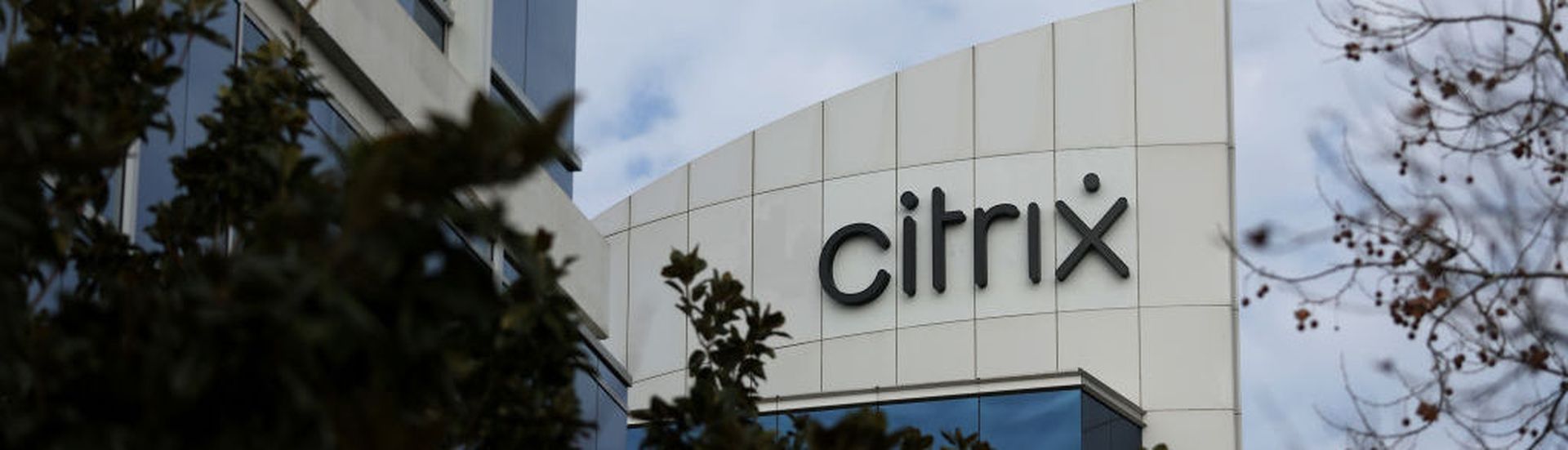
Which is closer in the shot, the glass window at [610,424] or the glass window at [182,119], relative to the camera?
the glass window at [182,119]

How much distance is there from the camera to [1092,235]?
4072cm

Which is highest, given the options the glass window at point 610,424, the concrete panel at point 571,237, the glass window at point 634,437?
the glass window at point 634,437

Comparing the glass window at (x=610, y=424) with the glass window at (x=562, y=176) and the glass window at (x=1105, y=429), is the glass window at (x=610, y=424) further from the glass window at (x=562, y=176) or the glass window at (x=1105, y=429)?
the glass window at (x=1105, y=429)

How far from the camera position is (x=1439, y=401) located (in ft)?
36.8

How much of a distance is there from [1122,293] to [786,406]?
568 cm

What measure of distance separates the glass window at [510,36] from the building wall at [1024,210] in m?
14.3

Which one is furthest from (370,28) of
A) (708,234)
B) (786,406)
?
(708,234)

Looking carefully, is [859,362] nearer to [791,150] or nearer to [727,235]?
[727,235]

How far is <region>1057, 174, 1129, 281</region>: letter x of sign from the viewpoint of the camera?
40469mm

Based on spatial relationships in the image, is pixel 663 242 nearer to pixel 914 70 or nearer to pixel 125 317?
pixel 914 70

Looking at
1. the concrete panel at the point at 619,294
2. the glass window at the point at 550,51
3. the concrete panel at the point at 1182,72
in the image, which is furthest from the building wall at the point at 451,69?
the concrete panel at the point at 619,294

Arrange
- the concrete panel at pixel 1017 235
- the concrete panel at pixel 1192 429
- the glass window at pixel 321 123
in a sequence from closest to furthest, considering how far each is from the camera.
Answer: the glass window at pixel 321 123, the concrete panel at pixel 1192 429, the concrete panel at pixel 1017 235

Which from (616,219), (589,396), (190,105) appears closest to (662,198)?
(616,219)

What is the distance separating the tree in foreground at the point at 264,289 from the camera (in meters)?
7.02
